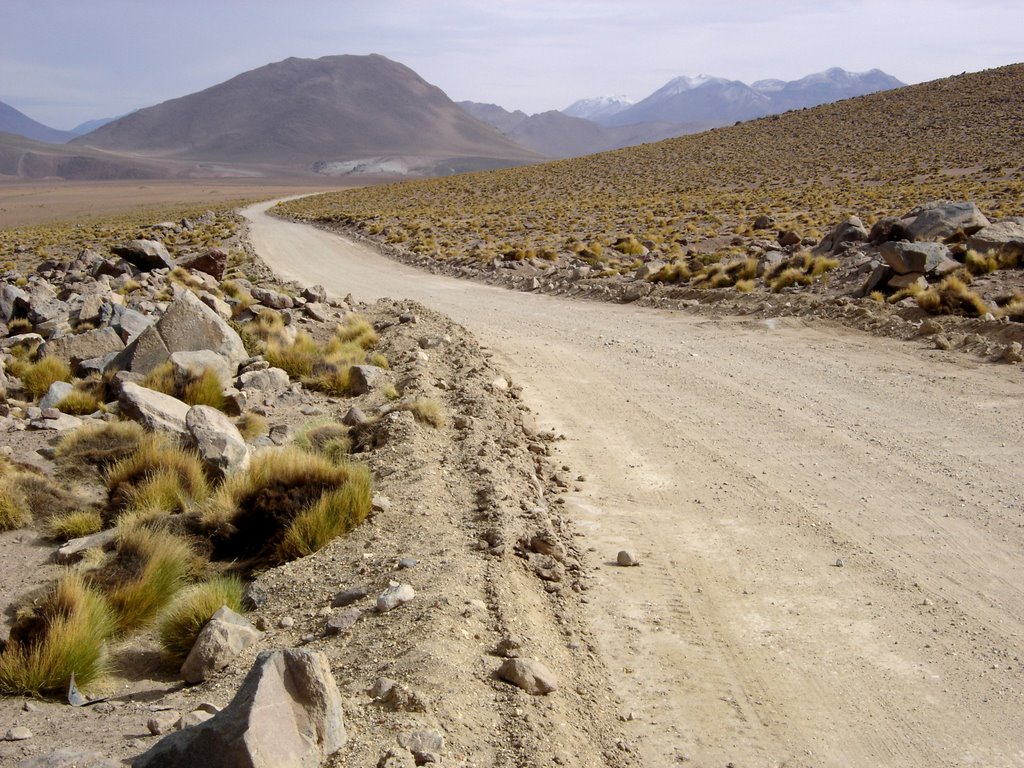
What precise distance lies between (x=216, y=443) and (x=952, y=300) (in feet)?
40.0

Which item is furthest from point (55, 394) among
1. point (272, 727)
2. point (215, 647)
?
point (272, 727)

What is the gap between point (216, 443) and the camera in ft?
26.5

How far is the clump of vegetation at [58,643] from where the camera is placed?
4.80 meters

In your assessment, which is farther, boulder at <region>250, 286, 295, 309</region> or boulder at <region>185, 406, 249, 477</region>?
boulder at <region>250, 286, 295, 309</region>

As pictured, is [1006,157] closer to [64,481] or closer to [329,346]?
[329,346]

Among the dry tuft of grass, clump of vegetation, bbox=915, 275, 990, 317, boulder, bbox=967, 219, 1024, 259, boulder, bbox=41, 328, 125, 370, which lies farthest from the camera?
boulder, bbox=967, 219, 1024, 259

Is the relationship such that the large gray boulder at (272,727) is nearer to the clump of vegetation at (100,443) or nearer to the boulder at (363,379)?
the clump of vegetation at (100,443)

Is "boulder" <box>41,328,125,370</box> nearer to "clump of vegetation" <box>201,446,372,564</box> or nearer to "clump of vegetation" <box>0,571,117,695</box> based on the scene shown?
"clump of vegetation" <box>201,446,372,564</box>

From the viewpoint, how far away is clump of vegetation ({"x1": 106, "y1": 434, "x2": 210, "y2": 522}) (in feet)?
24.3

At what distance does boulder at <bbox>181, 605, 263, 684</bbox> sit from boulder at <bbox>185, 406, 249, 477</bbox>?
2.95 meters

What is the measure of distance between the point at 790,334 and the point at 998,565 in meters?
9.05

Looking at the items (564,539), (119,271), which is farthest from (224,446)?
(119,271)

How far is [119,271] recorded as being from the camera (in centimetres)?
2170

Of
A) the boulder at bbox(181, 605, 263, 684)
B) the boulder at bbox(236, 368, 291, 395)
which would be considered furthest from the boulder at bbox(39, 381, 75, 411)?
the boulder at bbox(181, 605, 263, 684)
